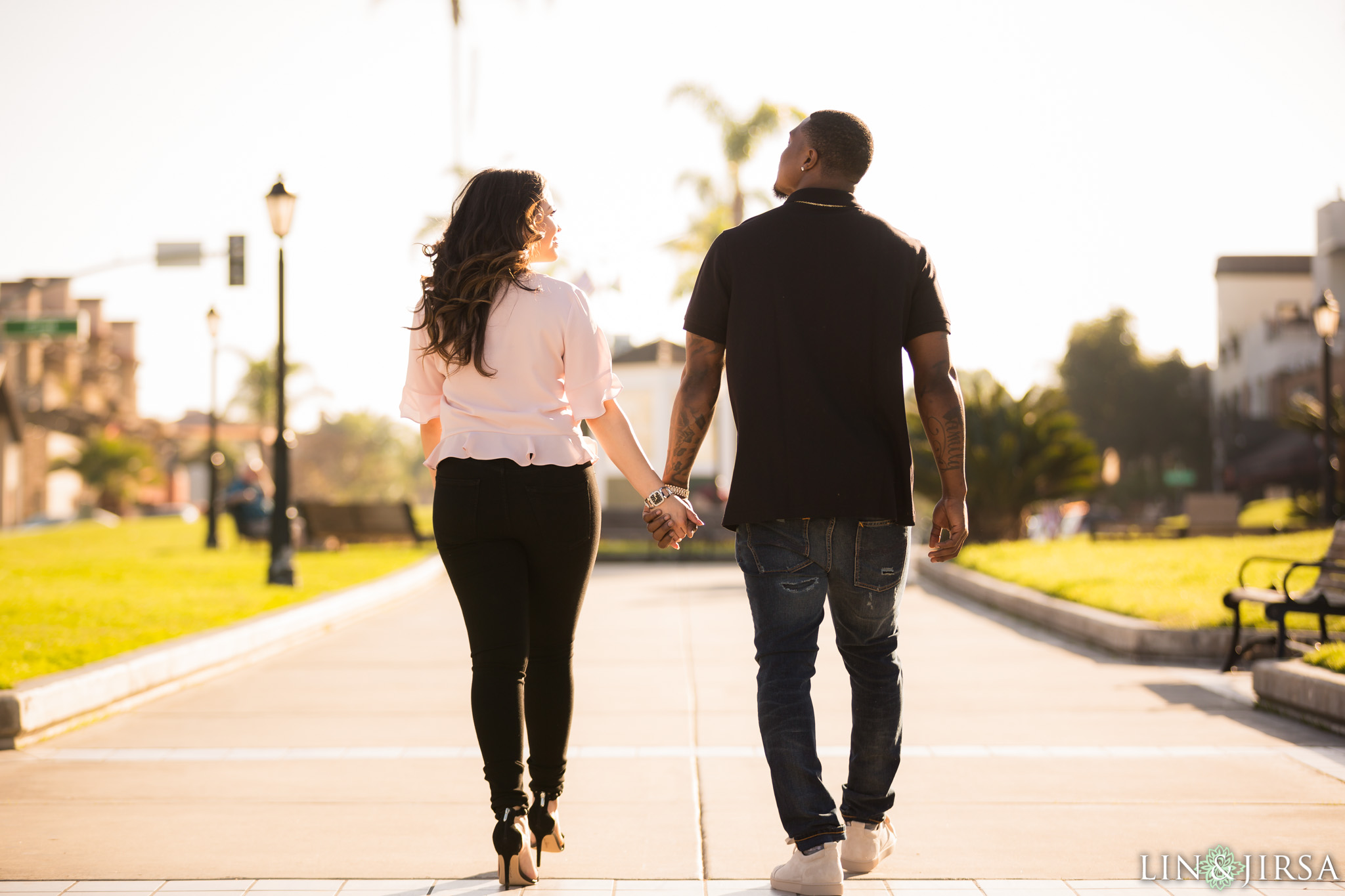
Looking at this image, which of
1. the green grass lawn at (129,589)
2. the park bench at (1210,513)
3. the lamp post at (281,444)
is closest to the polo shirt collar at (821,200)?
the green grass lawn at (129,589)

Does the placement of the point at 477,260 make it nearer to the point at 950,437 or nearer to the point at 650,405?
the point at 950,437

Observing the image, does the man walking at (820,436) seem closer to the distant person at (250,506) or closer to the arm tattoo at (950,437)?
the arm tattoo at (950,437)

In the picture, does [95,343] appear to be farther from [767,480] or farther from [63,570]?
[767,480]

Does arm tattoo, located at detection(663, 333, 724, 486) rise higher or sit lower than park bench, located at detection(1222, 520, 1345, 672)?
higher

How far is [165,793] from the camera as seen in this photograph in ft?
15.6

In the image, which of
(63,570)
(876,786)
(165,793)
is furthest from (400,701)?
(63,570)

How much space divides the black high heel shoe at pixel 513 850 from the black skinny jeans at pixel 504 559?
0.04 meters

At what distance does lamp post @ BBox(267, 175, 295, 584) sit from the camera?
13.8 meters

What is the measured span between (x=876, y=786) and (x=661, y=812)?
3.74 ft

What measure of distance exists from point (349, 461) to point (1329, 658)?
3089 inches

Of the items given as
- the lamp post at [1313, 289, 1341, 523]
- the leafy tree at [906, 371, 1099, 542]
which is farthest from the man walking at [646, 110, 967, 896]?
the lamp post at [1313, 289, 1341, 523]

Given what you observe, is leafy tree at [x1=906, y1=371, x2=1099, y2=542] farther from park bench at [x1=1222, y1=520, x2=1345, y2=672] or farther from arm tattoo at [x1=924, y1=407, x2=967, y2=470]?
arm tattoo at [x1=924, y1=407, x2=967, y2=470]

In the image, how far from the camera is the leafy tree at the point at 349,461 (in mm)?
75625

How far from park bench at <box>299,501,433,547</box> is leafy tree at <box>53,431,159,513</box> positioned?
42.4 m
